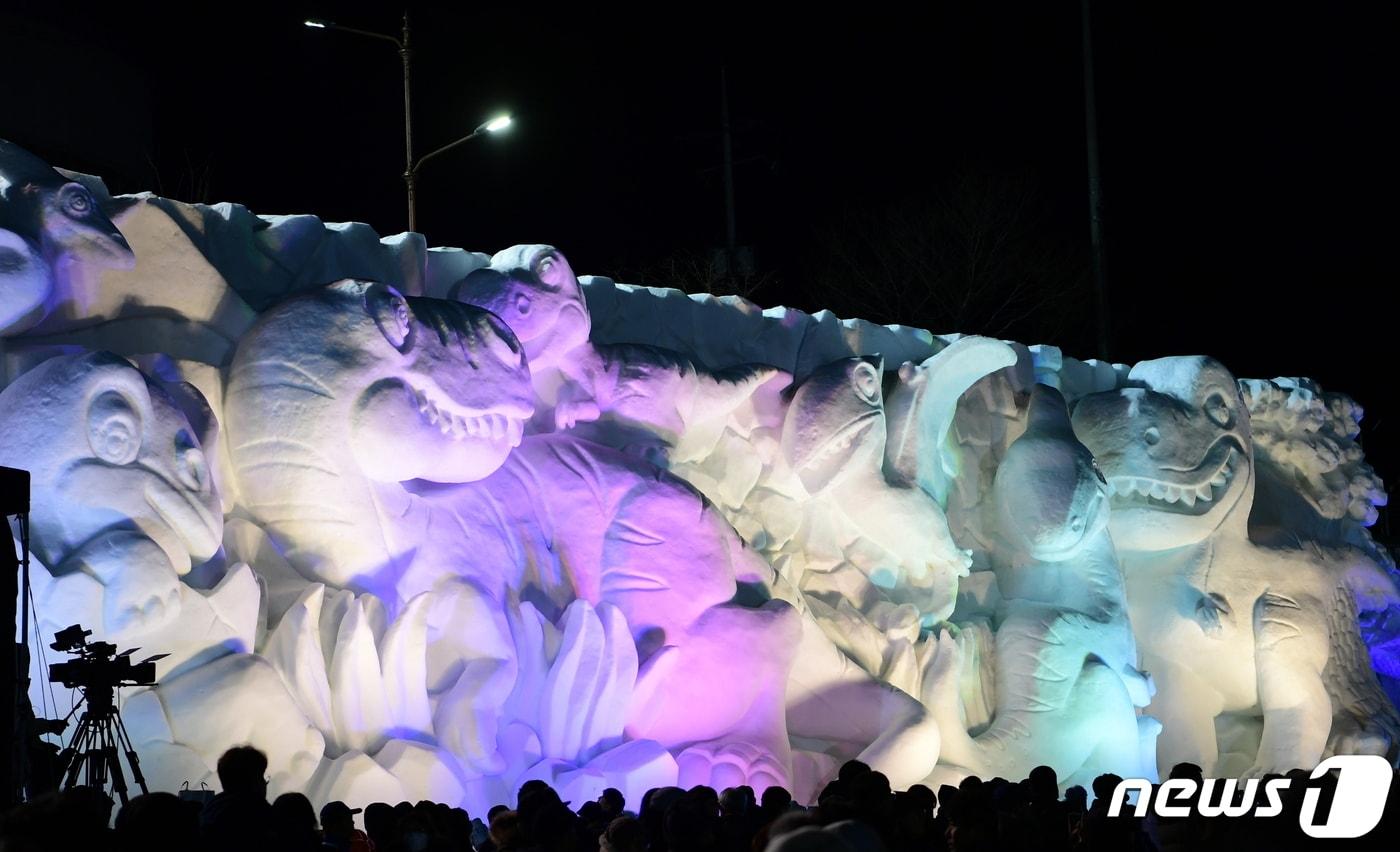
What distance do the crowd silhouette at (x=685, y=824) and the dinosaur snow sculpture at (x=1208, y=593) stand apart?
429cm

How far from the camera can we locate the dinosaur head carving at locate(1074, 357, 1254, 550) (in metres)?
9.40

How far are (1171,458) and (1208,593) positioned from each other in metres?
0.77

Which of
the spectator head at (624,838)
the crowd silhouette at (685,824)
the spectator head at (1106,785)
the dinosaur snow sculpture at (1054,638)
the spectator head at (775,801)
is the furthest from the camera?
the dinosaur snow sculpture at (1054,638)

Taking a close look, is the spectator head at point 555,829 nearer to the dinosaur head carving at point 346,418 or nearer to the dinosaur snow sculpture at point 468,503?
the dinosaur snow sculpture at point 468,503

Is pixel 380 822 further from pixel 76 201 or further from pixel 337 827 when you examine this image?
pixel 76 201

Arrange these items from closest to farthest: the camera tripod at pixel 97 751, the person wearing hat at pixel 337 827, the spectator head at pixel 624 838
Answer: the spectator head at pixel 624 838 → the person wearing hat at pixel 337 827 → the camera tripod at pixel 97 751

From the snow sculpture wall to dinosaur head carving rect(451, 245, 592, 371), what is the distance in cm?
2

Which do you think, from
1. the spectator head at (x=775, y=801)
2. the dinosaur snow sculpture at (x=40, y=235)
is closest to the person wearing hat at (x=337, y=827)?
the spectator head at (x=775, y=801)

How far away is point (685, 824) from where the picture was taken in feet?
12.1

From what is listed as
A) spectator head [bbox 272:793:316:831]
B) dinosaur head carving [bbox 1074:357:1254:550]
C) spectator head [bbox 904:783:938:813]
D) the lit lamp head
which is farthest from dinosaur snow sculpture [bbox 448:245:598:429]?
spectator head [bbox 272:793:316:831]

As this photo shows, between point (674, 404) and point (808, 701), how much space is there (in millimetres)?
1457

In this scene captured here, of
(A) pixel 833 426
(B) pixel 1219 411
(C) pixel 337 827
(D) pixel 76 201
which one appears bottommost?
(C) pixel 337 827

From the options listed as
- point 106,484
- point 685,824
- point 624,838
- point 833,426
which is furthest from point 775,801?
point 833,426

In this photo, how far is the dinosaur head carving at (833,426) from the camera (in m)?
8.02
